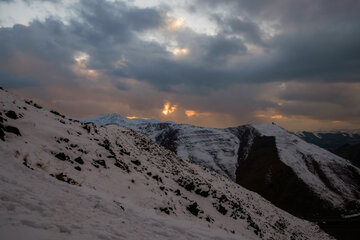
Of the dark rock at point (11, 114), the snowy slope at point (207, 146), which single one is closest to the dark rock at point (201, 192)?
the dark rock at point (11, 114)

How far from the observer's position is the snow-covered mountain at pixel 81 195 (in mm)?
Result: 6834

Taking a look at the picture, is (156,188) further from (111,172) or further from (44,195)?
(44,195)

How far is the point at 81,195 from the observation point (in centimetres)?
1042

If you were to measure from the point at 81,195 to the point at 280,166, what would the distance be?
408ft

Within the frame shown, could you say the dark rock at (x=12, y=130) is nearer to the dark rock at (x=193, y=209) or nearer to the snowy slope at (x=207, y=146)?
the dark rock at (x=193, y=209)

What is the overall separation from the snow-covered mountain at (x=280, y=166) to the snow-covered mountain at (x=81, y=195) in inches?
3379

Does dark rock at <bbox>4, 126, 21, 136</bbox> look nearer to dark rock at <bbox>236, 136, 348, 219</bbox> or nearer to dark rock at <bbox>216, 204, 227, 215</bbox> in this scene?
dark rock at <bbox>216, 204, 227, 215</bbox>

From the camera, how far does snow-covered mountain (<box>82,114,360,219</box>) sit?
94125mm

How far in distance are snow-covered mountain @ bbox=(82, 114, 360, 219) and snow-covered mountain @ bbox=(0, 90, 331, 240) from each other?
85838mm

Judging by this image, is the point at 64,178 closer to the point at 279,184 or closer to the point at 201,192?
the point at 201,192

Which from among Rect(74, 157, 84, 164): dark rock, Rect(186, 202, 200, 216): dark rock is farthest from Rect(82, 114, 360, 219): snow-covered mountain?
Rect(74, 157, 84, 164): dark rock

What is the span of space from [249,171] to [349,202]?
1881 inches

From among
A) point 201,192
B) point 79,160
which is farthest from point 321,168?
point 79,160

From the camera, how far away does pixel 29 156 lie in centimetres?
1276
